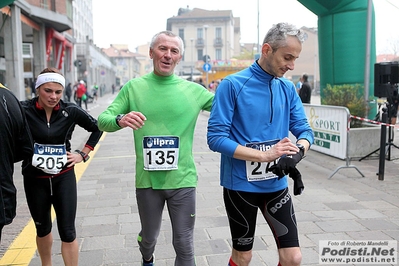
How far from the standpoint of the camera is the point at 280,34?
2582mm

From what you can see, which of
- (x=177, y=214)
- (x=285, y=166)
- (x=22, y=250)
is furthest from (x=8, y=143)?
(x=22, y=250)

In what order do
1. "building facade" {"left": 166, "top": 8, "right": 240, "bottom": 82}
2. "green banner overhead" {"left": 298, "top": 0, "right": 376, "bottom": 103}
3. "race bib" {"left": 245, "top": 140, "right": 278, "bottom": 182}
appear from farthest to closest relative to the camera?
"building facade" {"left": 166, "top": 8, "right": 240, "bottom": 82} < "green banner overhead" {"left": 298, "top": 0, "right": 376, "bottom": 103} < "race bib" {"left": 245, "top": 140, "right": 278, "bottom": 182}

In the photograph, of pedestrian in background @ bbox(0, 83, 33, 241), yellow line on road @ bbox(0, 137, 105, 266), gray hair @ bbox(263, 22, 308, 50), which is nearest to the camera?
pedestrian in background @ bbox(0, 83, 33, 241)

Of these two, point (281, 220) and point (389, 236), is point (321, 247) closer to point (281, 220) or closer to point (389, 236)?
point (389, 236)

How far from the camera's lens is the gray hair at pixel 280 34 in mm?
2574

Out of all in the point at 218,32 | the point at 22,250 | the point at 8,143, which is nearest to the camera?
the point at 8,143

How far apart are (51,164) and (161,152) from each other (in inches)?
33.1

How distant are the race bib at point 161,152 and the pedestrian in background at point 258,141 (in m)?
0.43

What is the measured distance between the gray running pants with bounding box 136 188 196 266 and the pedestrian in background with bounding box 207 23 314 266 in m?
0.39

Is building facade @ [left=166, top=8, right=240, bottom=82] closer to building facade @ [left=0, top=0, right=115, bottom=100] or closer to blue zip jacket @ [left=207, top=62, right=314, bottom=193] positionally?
building facade @ [left=0, top=0, right=115, bottom=100]

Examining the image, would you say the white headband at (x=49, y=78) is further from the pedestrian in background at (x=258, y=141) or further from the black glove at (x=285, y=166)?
the black glove at (x=285, y=166)

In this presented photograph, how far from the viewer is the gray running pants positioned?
3.07 meters

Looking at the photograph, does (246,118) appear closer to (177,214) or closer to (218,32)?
(177,214)

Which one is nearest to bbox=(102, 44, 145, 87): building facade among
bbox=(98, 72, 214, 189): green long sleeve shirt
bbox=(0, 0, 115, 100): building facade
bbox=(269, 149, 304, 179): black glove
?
bbox=(0, 0, 115, 100): building facade
